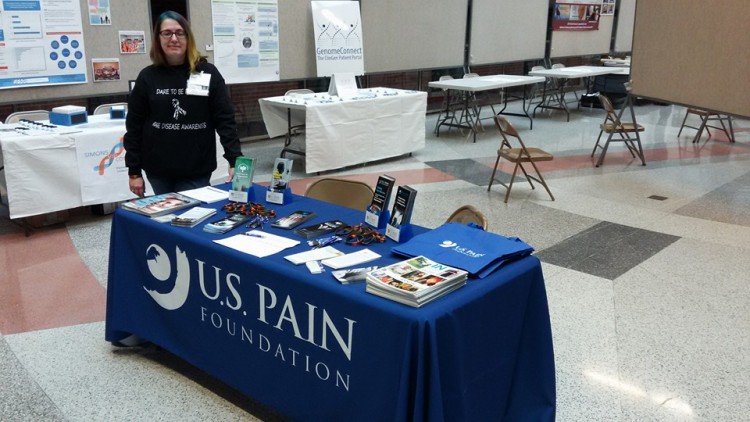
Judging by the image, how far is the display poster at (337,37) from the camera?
816 cm

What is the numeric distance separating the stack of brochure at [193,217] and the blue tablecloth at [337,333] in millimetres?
46

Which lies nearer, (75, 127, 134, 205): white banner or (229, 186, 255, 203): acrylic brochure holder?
(229, 186, 255, 203): acrylic brochure holder

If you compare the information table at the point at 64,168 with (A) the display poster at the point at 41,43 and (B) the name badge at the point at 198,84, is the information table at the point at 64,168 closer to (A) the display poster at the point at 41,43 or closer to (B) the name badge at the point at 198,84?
(A) the display poster at the point at 41,43

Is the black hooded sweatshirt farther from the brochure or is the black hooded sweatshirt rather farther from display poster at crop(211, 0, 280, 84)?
display poster at crop(211, 0, 280, 84)

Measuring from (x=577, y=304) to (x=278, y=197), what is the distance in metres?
1.87

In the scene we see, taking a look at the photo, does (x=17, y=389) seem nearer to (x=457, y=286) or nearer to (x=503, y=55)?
(x=457, y=286)

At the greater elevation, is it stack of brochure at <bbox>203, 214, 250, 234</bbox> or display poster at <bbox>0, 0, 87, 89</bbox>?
display poster at <bbox>0, 0, 87, 89</bbox>

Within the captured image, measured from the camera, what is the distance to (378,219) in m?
2.55

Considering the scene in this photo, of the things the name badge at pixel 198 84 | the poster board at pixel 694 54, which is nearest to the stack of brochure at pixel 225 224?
the name badge at pixel 198 84

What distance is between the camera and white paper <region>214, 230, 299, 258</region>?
92.6 inches

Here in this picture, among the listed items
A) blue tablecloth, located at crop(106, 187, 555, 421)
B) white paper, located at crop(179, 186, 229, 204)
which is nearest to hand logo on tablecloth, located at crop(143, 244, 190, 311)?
blue tablecloth, located at crop(106, 187, 555, 421)

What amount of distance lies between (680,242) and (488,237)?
122 inches

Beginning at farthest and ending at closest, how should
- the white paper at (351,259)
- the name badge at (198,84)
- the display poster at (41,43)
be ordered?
the display poster at (41,43)
the name badge at (198,84)
the white paper at (351,259)

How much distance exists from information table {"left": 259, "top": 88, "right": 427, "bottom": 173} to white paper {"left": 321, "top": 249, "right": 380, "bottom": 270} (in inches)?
163
